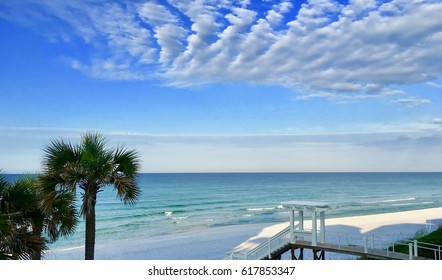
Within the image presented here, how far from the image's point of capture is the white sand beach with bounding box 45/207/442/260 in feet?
56.6

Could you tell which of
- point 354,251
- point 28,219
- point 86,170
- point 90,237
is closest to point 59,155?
point 86,170

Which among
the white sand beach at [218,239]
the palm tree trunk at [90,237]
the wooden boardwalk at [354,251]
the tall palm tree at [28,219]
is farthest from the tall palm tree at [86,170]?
the white sand beach at [218,239]

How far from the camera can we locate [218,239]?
20516 millimetres

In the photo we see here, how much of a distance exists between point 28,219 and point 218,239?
16.0 metres

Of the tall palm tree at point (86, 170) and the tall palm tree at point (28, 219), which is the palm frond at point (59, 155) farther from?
the tall palm tree at point (28, 219)

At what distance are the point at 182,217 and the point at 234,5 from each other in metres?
23.9

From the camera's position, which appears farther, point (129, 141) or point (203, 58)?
point (129, 141)

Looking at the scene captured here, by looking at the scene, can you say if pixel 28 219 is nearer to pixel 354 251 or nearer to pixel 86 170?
pixel 86 170

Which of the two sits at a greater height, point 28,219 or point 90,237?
point 28,219

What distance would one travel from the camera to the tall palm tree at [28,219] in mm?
4234

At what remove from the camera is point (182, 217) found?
95.3ft

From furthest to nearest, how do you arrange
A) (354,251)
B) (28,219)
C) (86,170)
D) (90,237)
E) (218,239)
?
1. (218,239)
2. (354,251)
3. (86,170)
4. (90,237)
5. (28,219)
